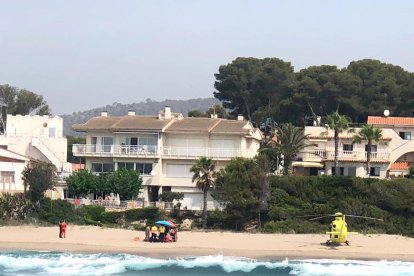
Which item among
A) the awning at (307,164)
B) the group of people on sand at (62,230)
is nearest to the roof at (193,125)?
the awning at (307,164)

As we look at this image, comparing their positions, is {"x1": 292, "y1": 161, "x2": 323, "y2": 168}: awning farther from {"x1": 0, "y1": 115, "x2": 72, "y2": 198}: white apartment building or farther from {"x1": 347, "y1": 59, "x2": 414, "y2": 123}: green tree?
{"x1": 0, "y1": 115, "x2": 72, "y2": 198}: white apartment building

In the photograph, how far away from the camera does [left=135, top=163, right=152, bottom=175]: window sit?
189ft

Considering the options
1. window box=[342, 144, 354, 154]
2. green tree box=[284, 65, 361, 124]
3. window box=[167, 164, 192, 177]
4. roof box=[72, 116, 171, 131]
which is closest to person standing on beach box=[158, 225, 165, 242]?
window box=[167, 164, 192, 177]

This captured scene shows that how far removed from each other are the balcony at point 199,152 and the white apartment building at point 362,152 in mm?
6016

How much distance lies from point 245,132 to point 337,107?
1776cm

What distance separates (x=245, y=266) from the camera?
3728cm

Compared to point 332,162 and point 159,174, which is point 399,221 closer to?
point 332,162

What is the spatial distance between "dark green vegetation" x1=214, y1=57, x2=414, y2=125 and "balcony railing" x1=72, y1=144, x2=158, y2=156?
2013 centimetres

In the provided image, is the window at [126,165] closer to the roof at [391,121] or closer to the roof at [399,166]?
the roof at [391,121]

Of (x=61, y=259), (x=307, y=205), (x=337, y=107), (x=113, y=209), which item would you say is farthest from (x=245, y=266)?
(x=337, y=107)

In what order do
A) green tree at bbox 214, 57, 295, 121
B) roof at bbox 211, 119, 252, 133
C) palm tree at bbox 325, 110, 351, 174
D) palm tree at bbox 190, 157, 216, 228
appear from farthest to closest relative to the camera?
green tree at bbox 214, 57, 295, 121
roof at bbox 211, 119, 252, 133
palm tree at bbox 325, 110, 351, 174
palm tree at bbox 190, 157, 216, 228

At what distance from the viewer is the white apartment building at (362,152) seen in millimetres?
58125

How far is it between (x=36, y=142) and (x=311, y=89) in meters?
24.7

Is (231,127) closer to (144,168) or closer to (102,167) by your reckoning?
(144,168)
